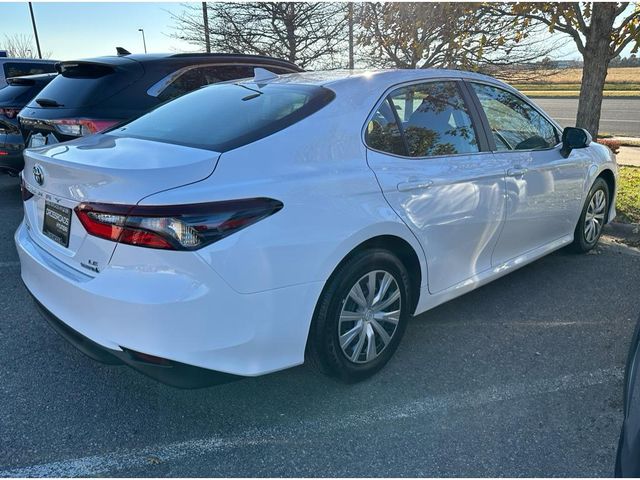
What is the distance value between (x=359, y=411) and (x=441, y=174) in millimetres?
1400

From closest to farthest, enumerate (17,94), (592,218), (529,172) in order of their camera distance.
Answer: (529,172) → (592,218) → (17,94)

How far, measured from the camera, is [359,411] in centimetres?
268

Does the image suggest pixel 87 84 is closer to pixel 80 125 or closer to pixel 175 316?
pixel 80 125

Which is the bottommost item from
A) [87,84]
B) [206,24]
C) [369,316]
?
[369,316]

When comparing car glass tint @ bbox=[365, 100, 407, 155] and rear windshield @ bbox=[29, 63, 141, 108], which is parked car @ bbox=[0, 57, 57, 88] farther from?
car glass tint @ bbox=[365, 100, 407, 155]

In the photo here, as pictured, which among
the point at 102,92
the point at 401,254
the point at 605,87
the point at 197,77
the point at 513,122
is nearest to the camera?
the point at 401,254

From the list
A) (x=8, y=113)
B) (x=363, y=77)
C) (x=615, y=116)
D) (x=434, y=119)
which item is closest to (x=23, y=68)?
(x=8, y=113)

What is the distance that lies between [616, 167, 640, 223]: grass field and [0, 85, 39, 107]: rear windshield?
736cm

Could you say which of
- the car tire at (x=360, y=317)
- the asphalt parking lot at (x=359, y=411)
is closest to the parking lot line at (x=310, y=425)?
the asphalt parking lot at (x=359, y=411)

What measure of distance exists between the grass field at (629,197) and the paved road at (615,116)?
839cm

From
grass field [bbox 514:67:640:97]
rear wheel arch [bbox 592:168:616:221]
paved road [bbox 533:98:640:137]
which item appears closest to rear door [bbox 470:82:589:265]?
rear wheel arch [bbox 592:168:616:221]

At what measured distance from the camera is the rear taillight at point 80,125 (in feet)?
15.7

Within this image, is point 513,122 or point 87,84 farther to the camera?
point 87,84

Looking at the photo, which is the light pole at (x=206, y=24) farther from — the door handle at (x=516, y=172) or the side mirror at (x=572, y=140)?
the door handle at (x=516, y=172)
